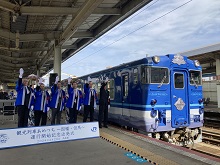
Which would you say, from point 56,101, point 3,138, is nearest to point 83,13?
point 56,101

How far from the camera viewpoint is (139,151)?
564 cm

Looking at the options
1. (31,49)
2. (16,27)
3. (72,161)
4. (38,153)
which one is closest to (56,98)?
(38,153)

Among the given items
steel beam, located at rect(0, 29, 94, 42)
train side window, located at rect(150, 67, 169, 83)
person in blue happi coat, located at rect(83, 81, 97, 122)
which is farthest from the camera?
steel beam, located at rect(0, 29, 94, 42)

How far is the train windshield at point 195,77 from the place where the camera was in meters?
8.62

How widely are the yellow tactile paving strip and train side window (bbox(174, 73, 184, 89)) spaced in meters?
2.93

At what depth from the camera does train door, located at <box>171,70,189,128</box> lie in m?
8.05

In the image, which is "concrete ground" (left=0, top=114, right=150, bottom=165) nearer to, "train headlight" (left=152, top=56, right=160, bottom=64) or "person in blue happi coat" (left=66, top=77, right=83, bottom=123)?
"person in blue happi coat" (left=66, top=77, right=83, bottom=123)

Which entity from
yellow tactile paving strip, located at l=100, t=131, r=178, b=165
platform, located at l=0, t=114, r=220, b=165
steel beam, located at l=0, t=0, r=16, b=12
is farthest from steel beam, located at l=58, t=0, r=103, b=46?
platform, located at l=0, t=114, r=220, b=165

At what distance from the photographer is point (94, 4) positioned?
9.41m

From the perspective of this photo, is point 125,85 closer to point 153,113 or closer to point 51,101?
A: point 153,113

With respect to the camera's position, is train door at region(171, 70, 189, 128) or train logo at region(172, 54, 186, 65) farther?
train logo at region(172, 54, 186, 65)

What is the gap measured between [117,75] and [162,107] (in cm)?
254

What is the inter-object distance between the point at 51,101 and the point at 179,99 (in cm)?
468

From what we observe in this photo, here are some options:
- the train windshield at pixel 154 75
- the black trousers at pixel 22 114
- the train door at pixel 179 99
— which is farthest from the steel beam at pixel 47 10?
the train door at pixel 179 99
